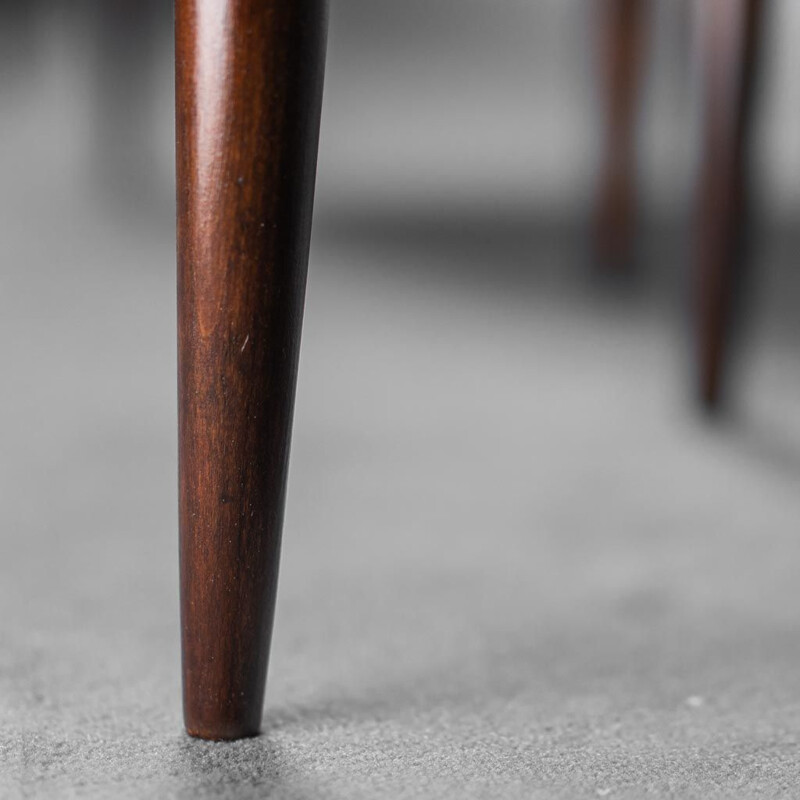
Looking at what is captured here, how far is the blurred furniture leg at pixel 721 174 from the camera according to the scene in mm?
749

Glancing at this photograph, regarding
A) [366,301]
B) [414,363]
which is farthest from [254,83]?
[366,301]

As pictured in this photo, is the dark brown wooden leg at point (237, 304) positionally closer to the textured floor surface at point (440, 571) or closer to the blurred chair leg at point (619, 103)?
the textured floor surface at point (440, 571)

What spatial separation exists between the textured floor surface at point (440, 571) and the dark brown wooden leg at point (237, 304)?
0.14 feet

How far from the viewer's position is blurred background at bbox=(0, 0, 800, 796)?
0.39 meters

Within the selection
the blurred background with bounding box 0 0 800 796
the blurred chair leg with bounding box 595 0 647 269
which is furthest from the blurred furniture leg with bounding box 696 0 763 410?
the blurred chair leg with bounding box 595 0 647 269

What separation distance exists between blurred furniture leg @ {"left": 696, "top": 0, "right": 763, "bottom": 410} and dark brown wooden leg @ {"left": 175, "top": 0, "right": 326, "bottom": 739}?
0.49 meters

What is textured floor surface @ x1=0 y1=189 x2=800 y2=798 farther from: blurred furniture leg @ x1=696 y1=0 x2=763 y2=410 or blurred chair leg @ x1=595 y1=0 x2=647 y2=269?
blurred chair leg @ x1=595 y1=0 x2=647 y2=269

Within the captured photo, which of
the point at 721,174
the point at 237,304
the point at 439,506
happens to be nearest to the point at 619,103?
the point at 721,174

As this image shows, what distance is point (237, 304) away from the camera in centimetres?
34

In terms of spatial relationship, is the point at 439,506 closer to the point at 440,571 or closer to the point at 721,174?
the point at 440,571

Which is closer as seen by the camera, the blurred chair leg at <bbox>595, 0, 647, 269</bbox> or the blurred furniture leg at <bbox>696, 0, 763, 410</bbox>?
the blurred furniture leg at <bbox>696, 0, 763, 410</bbox>

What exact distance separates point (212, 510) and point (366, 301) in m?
0.82

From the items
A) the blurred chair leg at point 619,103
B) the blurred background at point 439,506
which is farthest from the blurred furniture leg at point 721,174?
the blurred chair leg at point 619,103

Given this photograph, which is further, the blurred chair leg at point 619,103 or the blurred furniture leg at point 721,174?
the blurred chair leg at point 619,103
